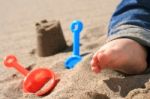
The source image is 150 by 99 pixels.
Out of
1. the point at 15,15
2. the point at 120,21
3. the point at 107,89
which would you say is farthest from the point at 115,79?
the point at 15,15

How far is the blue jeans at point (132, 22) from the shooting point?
1.16 metres

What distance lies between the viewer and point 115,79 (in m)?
1.07

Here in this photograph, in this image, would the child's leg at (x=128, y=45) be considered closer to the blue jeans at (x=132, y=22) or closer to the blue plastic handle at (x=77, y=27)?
the blue jeans at (x=132, y=22)

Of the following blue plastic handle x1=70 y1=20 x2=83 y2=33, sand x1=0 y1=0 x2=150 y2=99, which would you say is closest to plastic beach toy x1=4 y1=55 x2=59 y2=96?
sand x1=0 y1=0 x2=150 y2=99

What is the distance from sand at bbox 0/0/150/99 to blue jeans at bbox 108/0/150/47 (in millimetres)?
111

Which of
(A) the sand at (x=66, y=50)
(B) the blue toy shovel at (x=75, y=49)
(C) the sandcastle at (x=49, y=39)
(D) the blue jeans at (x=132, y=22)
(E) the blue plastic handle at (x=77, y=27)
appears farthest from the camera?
(C) the sandcastle at (x=49, y=39)

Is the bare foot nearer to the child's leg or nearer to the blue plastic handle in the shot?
the child's leg

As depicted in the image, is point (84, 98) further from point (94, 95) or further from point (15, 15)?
point (15, 15)

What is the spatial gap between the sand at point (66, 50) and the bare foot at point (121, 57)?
0.11 ft

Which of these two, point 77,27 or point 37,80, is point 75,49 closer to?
point 77,27

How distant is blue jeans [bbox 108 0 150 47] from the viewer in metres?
1.16

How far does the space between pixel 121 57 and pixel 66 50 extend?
1.85ft

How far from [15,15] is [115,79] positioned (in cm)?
142

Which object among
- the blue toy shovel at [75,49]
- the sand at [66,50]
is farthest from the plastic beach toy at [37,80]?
the blue toy shovel at [75,49]
